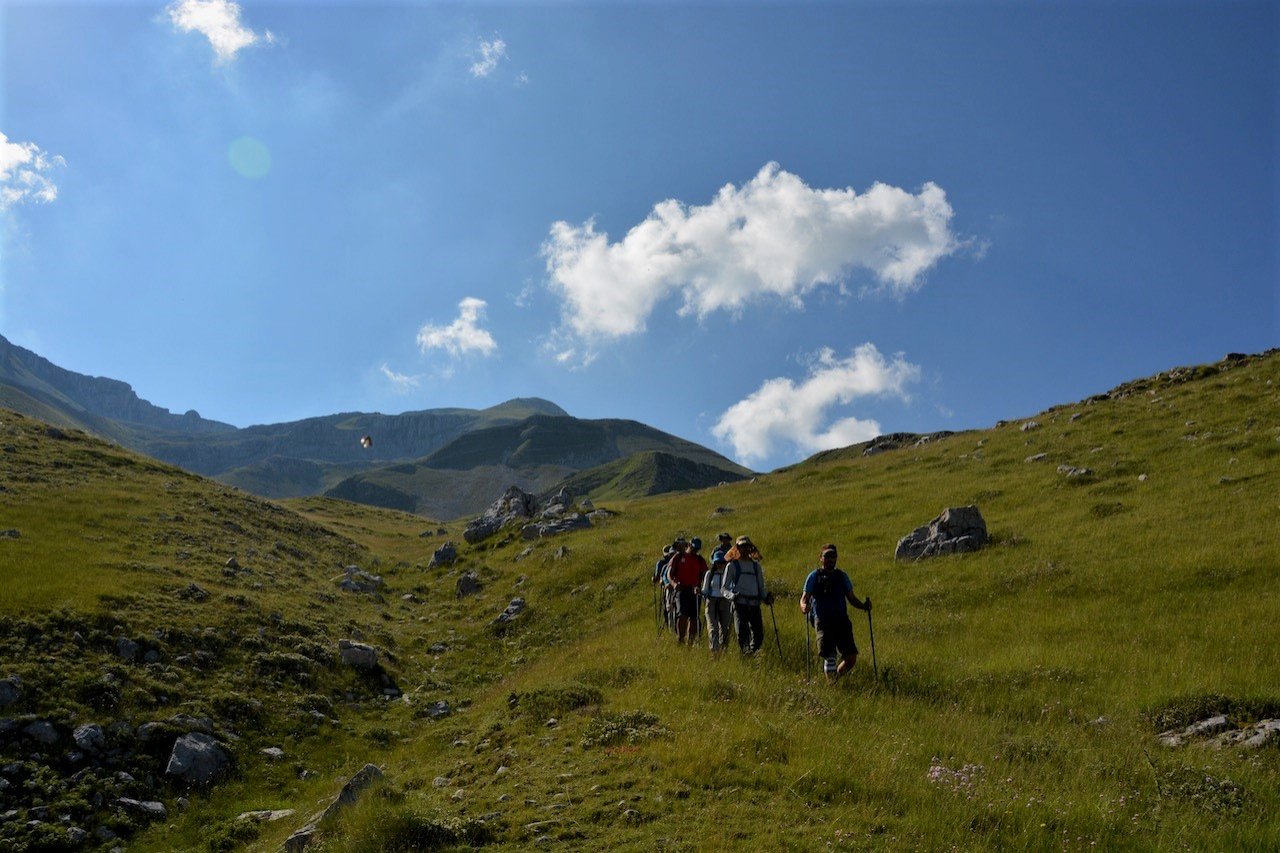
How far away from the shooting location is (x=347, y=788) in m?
10.0

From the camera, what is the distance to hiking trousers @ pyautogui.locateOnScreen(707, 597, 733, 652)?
60.5 feet

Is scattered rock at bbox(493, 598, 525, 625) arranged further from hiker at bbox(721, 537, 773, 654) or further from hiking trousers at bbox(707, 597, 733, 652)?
hiker at bbox(721, 537, 773, 654)

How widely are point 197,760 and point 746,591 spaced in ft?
42.9

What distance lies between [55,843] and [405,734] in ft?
25.5

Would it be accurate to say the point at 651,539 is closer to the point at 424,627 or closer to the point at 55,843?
the point at 424,627

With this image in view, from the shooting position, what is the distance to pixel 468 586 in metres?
39.6

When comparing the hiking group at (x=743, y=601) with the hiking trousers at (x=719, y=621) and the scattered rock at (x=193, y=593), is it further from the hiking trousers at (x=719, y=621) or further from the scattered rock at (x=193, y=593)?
the scattered rock at (x=193, y=593)

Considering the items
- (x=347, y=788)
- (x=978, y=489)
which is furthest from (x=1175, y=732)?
(x=978, y=489)

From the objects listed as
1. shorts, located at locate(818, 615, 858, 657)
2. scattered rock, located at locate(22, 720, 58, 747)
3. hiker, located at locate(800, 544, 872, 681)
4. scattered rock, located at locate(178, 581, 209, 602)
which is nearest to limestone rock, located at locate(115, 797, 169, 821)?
scattered rock, located at locate(22, 720, 58, 747)

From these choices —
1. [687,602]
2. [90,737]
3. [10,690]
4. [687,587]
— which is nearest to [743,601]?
[687,587]

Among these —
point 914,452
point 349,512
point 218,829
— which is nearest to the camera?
point 218,829

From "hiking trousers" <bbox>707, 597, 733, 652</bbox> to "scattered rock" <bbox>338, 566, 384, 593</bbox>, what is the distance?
24987mm

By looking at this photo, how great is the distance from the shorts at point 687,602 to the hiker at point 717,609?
144 cm

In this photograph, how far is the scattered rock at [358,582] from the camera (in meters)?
36.8
